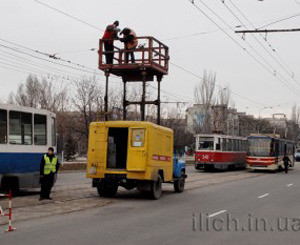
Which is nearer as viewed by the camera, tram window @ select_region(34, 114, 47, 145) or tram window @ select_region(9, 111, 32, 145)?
tram window @ select_region(9, 111, 32, 145)

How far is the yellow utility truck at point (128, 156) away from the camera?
16328 mm

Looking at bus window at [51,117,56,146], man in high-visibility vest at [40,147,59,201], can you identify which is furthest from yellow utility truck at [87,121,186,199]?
bus window at [51,117,56,146]

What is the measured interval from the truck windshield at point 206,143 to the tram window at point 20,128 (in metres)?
25.9

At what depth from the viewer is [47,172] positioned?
15.9 metres

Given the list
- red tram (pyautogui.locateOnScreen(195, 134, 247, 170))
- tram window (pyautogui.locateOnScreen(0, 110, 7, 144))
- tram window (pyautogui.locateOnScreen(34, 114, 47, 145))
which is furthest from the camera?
red tram (pyautogui.locateOnScreen(195, 134, 247, 170))

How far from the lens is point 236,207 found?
15055 millimetres

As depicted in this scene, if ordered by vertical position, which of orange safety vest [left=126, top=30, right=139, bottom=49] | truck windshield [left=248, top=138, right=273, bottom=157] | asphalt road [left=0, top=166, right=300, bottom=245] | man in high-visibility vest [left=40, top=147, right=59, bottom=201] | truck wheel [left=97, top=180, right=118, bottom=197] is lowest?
asphalt road [left=0, top=166, right=300, bottom=245]

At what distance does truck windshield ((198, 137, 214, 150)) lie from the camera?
41919 millimetres

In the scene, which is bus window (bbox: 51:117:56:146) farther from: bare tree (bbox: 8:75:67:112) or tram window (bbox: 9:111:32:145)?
bare tree (bbox: 8:75:67:112)

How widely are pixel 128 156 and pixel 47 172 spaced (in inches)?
103

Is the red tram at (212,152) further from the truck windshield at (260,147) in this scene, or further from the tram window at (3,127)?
the tram window at (3,127)

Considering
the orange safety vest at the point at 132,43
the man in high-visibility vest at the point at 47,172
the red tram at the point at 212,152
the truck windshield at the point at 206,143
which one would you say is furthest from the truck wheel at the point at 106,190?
the truck windshield at the point at 206,143

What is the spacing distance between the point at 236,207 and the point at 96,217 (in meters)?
4.81

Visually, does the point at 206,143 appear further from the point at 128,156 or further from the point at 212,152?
the point at 128,156
